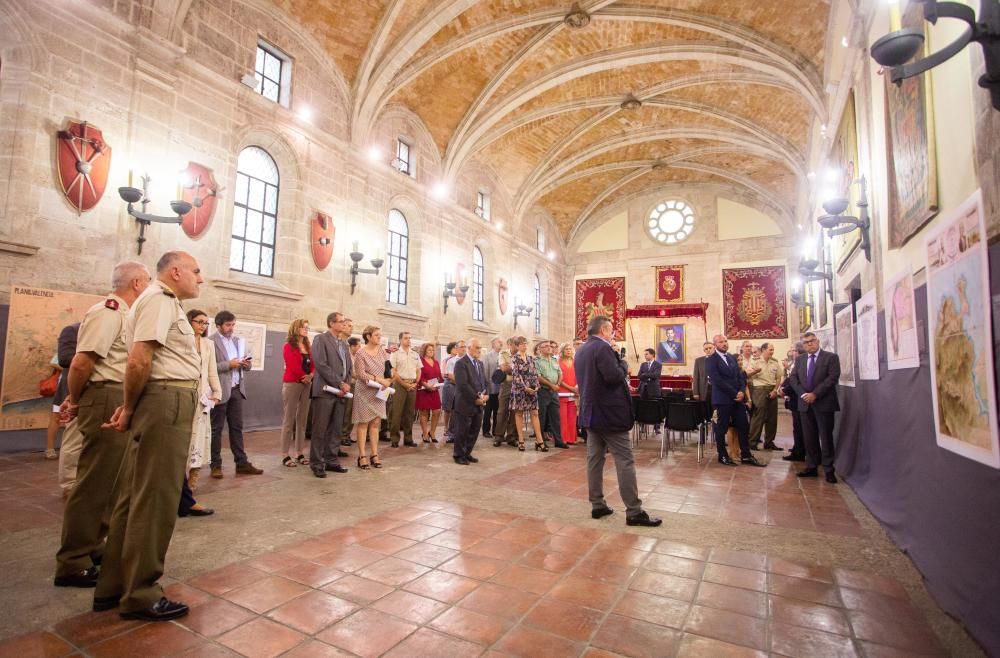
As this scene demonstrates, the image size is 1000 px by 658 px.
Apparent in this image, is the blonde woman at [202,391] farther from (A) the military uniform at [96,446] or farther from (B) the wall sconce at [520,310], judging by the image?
(B) the wall sconce at [520,310]

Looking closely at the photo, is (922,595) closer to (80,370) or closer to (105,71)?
(80,370)

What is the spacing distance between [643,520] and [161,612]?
2872 mm

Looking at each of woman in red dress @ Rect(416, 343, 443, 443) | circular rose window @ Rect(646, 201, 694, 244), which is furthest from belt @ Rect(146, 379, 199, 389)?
circular rose window @ Rect(646, 201, 694, 244)

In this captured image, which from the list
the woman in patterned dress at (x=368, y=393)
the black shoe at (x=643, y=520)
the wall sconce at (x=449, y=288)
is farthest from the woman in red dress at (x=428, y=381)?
the wall sconce at (x=449, y=288)

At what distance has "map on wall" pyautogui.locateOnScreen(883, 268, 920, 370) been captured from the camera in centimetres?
322

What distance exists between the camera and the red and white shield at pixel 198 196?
7.41 meters

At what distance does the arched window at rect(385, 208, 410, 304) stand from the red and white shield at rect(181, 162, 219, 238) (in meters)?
4.42

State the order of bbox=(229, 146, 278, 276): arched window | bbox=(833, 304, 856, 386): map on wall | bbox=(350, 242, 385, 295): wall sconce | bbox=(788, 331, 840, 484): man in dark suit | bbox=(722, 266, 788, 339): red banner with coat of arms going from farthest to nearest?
1. bbox=(722, 266, 788, 339): red banner with coat of arms
2. bbox=(350, 242, 385, 295): wall sconce
3. bbox=(229, 146, 278, 276): arched window
4. bbox=(833, 304, 856, 386): map on wall
5. bbox=(788, 331, 840, 484): man in dark suit

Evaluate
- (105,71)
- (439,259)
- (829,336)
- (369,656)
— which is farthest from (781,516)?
(439,259)

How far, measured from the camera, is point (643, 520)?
357cm

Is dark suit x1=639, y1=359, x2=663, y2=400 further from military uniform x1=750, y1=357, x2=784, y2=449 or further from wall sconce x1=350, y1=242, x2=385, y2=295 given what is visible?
wall sconce x1=350, y1=242, x2=385, y2=295

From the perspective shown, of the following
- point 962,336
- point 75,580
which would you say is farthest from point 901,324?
point 75,580

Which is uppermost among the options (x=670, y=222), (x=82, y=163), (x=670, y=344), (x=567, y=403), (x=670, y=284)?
(x=670, y=222)

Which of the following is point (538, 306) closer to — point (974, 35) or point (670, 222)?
point (670, 222)
